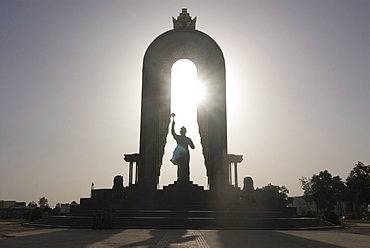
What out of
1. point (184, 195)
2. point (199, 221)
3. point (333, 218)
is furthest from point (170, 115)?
point (199, 221)

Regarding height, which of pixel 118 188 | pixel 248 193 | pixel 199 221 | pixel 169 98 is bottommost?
pixel 199 221

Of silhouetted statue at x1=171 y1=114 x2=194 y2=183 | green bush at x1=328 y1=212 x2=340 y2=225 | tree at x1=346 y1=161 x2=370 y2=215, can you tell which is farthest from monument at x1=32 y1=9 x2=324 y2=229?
tree at x1=346 y1=161 x2=370 y2=215

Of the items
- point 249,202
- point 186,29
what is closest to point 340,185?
point 186,29

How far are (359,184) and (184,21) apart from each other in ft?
122

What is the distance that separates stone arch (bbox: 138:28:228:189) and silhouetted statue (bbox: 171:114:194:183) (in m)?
5.74

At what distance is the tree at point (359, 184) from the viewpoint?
52312 millimetres

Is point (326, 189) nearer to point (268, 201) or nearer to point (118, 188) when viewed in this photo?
point (268, 201)

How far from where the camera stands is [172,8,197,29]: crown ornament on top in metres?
36.8

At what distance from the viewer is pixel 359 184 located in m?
53.1

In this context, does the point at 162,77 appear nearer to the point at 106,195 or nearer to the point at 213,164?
the point at 213,164

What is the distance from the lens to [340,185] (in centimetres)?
5925

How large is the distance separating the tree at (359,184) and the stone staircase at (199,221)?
39.0 m

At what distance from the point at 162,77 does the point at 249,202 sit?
1863 cm

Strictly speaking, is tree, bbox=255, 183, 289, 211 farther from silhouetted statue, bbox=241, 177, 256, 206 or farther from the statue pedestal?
the statue pedestal
